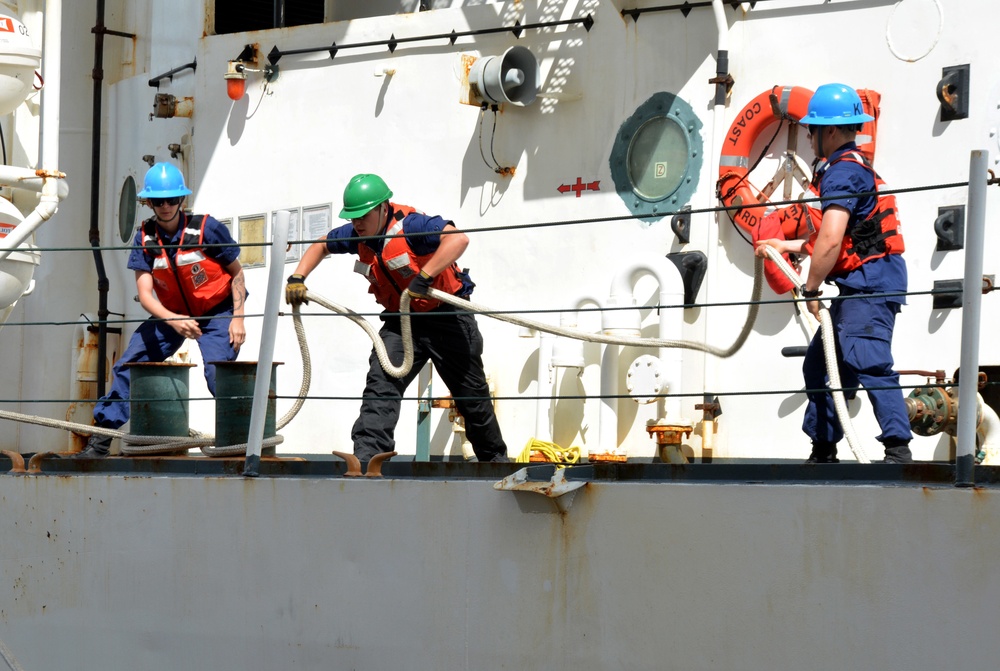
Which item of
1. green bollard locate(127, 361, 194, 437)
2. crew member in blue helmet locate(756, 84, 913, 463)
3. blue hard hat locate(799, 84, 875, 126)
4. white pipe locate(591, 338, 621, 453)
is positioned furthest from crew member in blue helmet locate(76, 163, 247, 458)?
blue hard hat locate(799, 84, 875, 126)

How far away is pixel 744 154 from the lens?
6109 millimetres

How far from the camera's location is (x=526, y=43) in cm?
681

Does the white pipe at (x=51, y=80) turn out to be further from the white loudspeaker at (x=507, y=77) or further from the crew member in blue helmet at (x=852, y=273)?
the crew member in blue helmet at (x=852, y=273)

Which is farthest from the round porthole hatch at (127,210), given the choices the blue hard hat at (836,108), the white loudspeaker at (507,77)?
the blue hard hat at (836,108)

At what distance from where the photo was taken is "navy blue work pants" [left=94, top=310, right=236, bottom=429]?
6207 millimetres

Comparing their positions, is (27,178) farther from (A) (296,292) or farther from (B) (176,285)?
(A) (296,292)

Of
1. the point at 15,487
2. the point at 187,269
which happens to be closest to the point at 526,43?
the point at 187,269

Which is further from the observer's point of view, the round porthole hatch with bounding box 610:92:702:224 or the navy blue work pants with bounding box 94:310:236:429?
the round porthole hatch with bounding box 610:92:702:224

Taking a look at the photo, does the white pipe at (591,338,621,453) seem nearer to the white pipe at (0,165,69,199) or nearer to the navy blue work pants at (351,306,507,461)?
the navy blue work pants at (351,306,507,461)

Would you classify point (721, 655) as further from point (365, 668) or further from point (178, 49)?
point (178, 49)

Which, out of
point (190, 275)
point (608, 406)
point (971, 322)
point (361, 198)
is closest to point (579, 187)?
point (608, 406)

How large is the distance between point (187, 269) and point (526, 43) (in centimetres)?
200

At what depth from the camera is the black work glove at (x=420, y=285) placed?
5.27m

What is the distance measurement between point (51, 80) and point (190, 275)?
5.87ft
